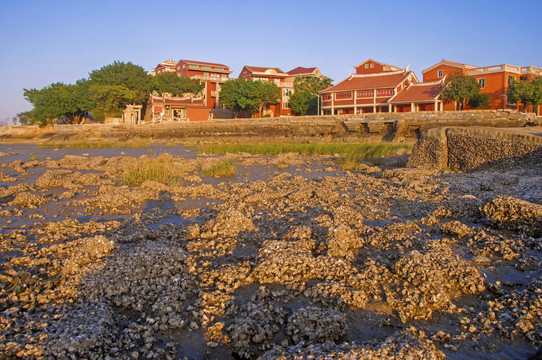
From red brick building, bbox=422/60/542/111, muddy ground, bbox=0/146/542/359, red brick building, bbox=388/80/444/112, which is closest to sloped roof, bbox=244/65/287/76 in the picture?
red brick building, bbox=388/80/444/112

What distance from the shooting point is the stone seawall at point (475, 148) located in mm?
10938

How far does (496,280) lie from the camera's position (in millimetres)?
4395

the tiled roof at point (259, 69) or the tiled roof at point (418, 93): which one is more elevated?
the tiled roof at point (259, 69)

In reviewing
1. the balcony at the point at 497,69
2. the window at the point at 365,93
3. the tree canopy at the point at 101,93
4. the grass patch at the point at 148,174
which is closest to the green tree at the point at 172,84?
the tree canopy at the point at 101,93

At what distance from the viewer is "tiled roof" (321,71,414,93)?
5009cm

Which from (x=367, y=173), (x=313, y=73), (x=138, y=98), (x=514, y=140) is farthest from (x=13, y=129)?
(x=514, y=140)

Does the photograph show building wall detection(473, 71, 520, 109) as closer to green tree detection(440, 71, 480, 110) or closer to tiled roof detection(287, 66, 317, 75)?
green tree detection(440, 71, 480, 110)

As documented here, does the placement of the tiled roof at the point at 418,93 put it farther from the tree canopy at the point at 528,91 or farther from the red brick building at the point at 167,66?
the red brick building at the point at 167,66

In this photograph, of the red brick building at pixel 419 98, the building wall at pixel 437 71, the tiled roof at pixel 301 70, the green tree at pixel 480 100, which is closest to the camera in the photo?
the green tree at pixel 480 100

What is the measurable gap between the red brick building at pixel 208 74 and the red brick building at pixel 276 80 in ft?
15.0

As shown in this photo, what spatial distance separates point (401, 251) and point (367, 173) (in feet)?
27.8

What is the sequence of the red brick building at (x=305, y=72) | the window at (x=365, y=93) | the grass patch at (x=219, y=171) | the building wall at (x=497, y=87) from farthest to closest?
the red brick building at (x=305, y=72) → the window at (x=365, y=93) → the building wall at (x=497, y=87) → the grass patch at (x=219, y=171)

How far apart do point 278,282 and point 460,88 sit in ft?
145

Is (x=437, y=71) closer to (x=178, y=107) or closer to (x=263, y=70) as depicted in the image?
(x=263, y=70)
